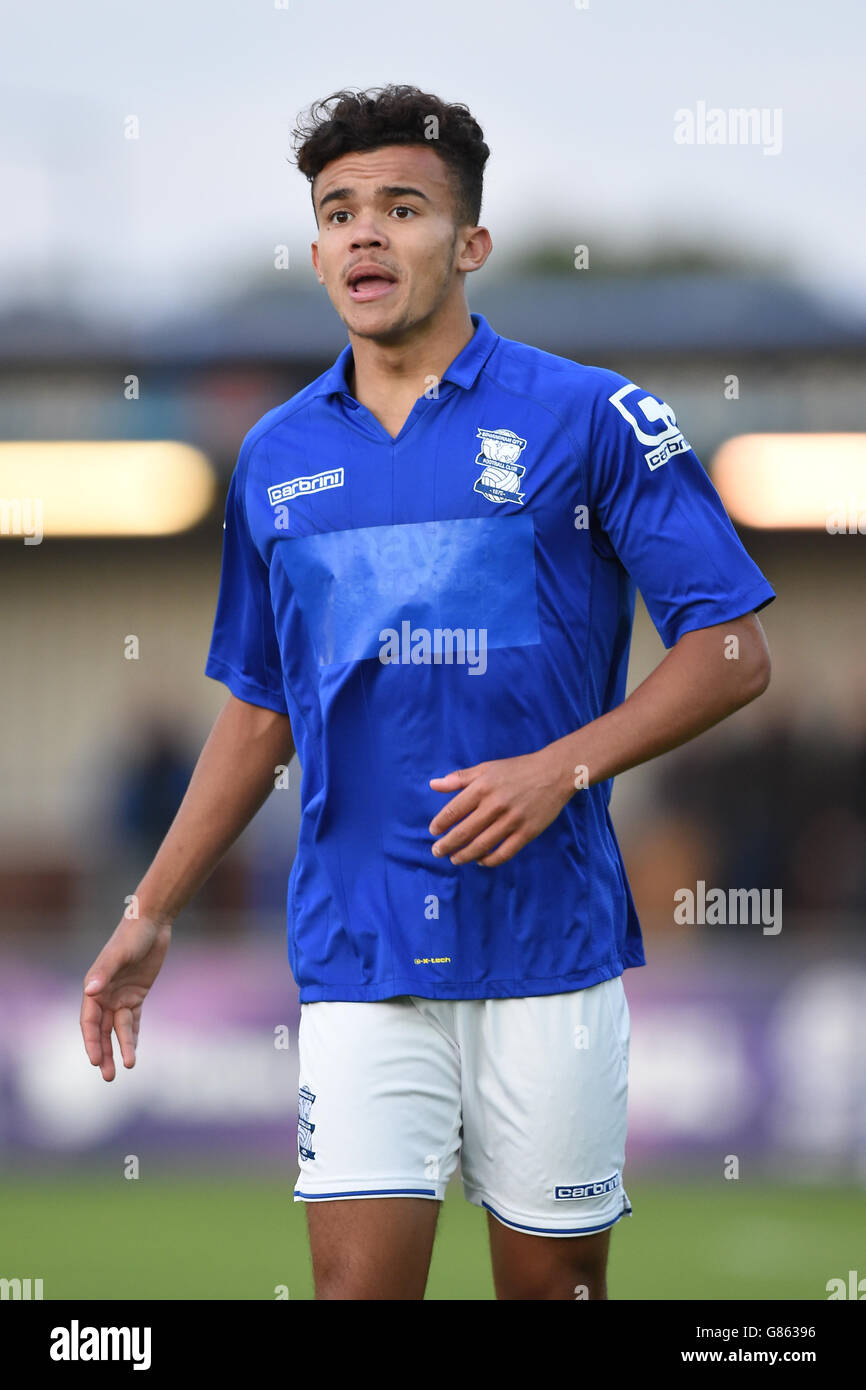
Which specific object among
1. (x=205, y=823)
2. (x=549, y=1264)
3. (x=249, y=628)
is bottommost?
(x=549, y=1264)

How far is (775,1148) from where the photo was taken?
661 centimetres

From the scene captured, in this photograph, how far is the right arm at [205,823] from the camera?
287 cm

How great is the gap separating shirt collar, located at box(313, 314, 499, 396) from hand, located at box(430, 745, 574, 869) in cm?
69

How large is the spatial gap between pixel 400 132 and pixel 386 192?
0.11 metres

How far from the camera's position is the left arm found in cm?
241

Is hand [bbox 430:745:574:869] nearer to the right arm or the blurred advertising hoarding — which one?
the right arm

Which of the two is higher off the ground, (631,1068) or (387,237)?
(387,237)

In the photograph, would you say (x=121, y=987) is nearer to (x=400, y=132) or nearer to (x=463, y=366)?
(x=463, y=366)

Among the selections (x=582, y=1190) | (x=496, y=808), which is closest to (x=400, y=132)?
(x=496, y=808)

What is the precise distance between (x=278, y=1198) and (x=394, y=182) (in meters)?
5.13

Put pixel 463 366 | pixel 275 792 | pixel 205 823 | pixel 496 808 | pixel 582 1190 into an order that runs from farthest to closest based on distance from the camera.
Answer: pixel 275 792
pixel 205 823
pixel 463 366
pixel 582 1190
pixel 496 808

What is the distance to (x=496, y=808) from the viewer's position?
7.91 ft

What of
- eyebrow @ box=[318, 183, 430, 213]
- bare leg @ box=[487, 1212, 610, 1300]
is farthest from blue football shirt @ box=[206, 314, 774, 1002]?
bare leg @ box=[487, 1212, 610, 1300]

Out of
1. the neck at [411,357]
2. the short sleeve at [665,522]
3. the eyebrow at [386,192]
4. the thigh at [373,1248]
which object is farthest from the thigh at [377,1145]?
the eyebrow at [386,192]
